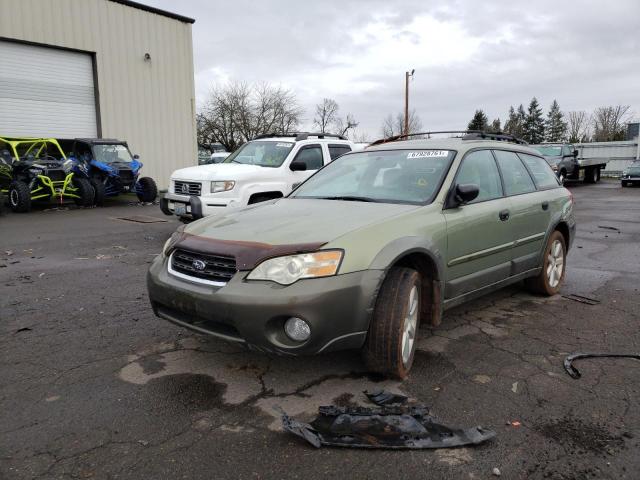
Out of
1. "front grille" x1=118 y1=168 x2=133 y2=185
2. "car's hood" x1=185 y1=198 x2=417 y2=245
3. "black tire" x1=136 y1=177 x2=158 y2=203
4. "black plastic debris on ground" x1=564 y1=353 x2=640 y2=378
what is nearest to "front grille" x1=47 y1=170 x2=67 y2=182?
"front grille" x1=118 y1=168 x2=133 y2=185

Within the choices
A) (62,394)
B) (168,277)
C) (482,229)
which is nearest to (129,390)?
(62,394)

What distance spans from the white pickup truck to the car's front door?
156 inches

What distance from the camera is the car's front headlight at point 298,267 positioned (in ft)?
9.57

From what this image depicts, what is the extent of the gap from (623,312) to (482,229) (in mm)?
1887

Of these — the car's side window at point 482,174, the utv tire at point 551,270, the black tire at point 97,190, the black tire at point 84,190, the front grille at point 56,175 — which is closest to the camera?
the car's side window at point 482,174

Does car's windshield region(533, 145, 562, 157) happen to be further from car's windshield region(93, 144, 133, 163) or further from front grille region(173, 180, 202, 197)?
front grille region(173, 180, 202, 197)

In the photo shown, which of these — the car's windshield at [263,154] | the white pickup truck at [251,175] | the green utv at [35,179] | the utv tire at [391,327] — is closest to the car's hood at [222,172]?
the white pickup truck at [251,175]

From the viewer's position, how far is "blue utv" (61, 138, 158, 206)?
564 inches

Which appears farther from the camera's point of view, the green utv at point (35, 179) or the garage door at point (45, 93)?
the garage door at point (45, 93)

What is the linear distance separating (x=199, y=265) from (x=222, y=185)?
5280 mm

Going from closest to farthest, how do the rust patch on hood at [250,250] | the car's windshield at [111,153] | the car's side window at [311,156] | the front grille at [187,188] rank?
the rust patch on hood at [250,250] < the front grille at [187,188] < the car's side window at [311,156] < the car's windshield at [111,153]

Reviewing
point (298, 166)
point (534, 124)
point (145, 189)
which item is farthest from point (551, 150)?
point (534, 124)

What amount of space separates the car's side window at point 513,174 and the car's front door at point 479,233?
13cm

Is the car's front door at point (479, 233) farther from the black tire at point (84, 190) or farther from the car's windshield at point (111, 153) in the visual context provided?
the car's windshield at point (111, 153)
